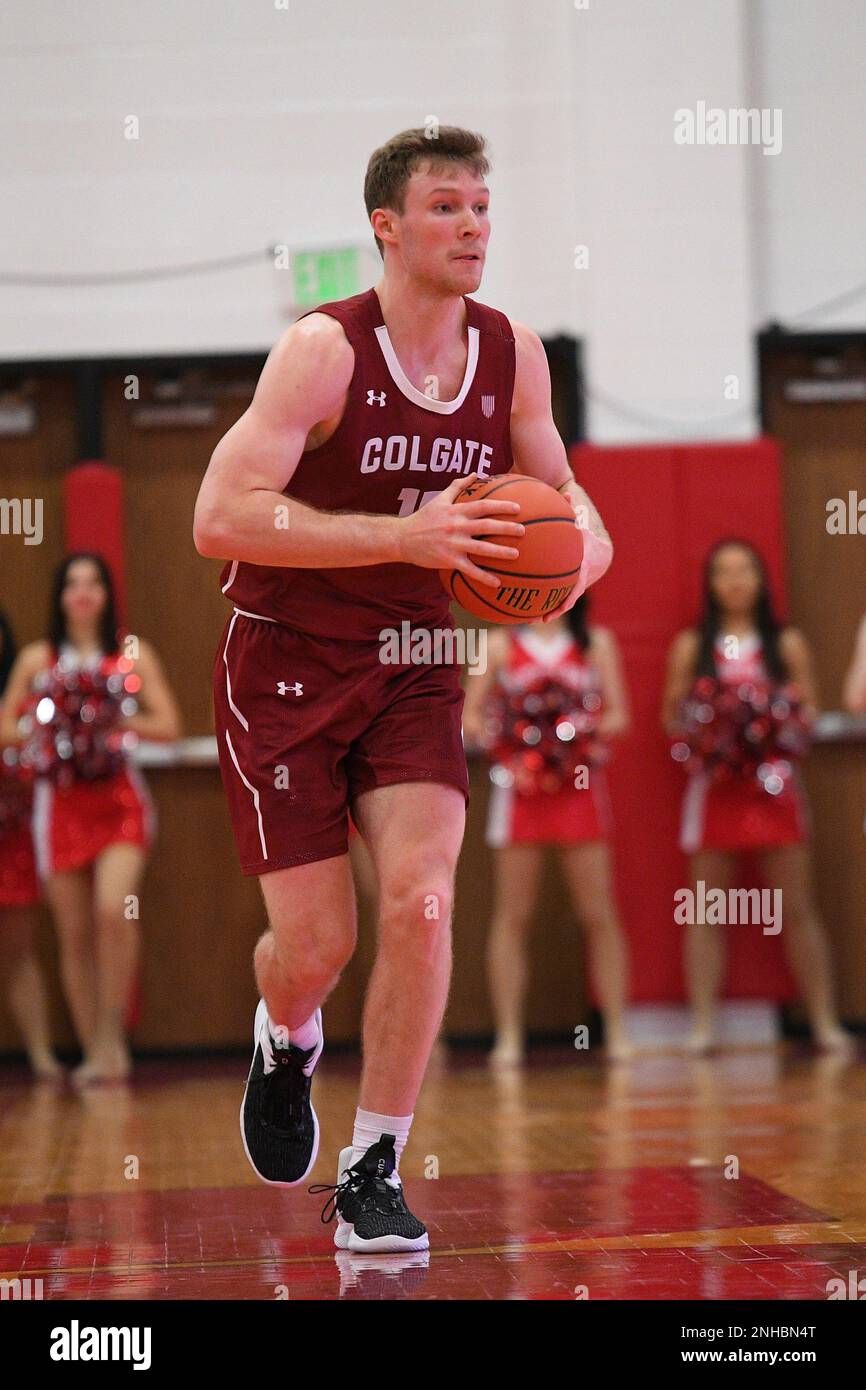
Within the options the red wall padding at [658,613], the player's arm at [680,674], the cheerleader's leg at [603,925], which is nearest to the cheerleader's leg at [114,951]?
the cheerleader's leg at [603,925]

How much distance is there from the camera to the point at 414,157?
3.76m

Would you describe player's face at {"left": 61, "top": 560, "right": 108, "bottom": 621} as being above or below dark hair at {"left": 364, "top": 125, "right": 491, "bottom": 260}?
below

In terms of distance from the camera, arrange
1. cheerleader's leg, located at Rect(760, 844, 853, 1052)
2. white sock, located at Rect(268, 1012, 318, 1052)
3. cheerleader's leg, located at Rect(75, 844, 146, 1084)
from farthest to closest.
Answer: cheerleader's leg, located at Rect(760, 844, 853, 1052) < cheerleader's leg, located at Rect(75, 844, 146, 1084) < white sock, located at Rect(268, 1012, 318, 1052)

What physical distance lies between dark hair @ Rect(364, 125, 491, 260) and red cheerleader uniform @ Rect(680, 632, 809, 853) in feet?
16.0

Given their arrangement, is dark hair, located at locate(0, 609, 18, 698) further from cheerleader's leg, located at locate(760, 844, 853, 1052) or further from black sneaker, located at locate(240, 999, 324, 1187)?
black sneaker, located at locate(240, 999, 324, 1187)

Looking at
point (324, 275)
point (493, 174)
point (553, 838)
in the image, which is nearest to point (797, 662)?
point (553, 838)

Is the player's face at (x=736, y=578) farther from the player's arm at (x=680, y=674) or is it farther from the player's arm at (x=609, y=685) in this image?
the player's arm at (x=609, y=685)

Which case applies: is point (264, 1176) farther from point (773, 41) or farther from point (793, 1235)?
point (773, 41)

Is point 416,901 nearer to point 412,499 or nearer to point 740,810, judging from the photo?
point 412,499

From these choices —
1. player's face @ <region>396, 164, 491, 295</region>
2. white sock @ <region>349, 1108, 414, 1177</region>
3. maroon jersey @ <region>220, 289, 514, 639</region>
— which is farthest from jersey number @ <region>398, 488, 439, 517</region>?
white sock @ <region>349, 1108, 414, 1177</region>

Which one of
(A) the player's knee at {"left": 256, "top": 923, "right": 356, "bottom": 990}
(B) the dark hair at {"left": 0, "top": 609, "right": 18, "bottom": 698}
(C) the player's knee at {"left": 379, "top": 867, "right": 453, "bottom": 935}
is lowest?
(A) the player's knee at {"left": 256, "top": 923, "right": 356, "bottom": 990}

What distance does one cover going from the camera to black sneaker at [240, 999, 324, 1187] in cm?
411
